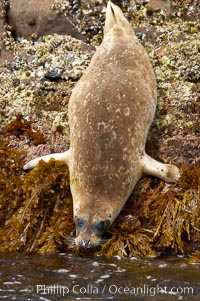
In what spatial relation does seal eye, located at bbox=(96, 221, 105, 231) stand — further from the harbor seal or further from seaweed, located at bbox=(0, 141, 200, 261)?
seaweed, located at bbox=(0, 141, 200, 261)

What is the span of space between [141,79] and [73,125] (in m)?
0.98

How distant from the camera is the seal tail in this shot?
8.99 metres

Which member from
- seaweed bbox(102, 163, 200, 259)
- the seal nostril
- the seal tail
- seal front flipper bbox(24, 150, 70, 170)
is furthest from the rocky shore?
the seal tail

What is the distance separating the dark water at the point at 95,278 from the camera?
5871 mm

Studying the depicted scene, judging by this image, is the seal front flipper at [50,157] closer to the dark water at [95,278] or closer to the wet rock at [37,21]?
the dark water at [95,278]

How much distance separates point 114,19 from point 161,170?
8.31ft

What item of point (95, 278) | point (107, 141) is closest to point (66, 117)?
point (107, 141)

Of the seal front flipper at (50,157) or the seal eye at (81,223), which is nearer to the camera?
the seal eye at (81,223)

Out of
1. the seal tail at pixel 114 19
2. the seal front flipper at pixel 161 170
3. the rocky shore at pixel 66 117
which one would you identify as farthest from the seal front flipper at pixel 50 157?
the seal tail at pixel 114 19

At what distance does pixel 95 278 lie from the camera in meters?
6.30

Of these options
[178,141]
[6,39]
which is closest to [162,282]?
[178,141]

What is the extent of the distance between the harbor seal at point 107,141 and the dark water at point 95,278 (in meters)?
0.33

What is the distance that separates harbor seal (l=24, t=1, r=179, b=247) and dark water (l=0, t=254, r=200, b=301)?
0.33 metres

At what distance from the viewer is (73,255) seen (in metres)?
7.04
